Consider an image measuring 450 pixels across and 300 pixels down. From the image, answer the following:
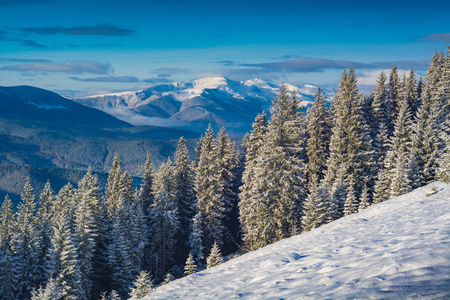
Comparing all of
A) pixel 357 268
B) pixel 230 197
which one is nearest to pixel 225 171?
Result: pixel 230 197

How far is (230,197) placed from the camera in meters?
50.4

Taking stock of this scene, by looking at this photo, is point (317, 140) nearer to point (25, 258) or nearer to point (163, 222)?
point (163, 222)

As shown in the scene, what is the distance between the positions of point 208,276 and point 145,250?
35580mm

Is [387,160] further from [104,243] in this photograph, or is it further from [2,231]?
[2,231]

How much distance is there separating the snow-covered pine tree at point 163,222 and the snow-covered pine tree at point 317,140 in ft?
59.2

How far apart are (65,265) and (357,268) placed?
3039cm

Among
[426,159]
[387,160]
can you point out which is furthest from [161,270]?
[426,159]

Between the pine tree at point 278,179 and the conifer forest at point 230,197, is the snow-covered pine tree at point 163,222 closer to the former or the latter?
the conifer forest at point 230,197

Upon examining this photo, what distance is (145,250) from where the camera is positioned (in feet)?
156

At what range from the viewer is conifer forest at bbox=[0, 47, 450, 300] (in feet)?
105

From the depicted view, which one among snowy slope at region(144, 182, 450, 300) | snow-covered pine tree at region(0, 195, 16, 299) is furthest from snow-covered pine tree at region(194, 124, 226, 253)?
snowy slope at region(144, 182, 450, 300)

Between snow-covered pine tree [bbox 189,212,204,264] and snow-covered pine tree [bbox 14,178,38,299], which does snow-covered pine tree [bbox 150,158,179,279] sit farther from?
snow-covered pine tree [bbox 14,178,38,299]

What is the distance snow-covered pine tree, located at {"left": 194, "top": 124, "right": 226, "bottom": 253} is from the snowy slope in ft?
82.8

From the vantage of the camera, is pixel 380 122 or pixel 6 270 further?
pixel 380 122
